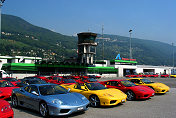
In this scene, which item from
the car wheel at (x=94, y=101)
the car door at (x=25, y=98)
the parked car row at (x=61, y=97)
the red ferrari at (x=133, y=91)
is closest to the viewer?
the parked car row at (x=61, y=97)

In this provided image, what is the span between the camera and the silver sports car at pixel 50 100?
283 inches

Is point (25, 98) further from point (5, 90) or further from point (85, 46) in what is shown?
point (85, 46)

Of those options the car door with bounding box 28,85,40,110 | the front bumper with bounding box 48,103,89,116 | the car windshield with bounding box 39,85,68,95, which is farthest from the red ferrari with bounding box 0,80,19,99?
the front bumper with bounding box 48,103,89,116

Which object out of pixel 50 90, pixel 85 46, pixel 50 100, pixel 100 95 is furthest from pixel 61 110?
pixel 85 46

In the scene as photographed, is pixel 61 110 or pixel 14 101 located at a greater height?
pixel 61 110

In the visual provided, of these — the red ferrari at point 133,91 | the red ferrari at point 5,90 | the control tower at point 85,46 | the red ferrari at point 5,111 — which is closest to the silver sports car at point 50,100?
the red ferrari at point 5,111

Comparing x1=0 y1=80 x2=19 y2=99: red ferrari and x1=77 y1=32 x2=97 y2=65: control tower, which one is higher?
x1=77 y1=32 x2=97 y2=65: control tower

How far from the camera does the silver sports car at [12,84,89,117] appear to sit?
7188mm

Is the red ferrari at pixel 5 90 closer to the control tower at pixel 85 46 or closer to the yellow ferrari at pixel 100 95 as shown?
the yellow ferrari at pixel 100 95

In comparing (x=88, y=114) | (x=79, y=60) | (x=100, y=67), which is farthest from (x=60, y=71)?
(x=88, y=114)

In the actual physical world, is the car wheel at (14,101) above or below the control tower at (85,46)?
below

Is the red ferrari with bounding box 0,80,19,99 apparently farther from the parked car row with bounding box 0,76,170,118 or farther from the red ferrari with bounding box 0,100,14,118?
the red ferrari with bounding box 0,100,14,118

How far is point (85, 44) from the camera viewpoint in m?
80.3

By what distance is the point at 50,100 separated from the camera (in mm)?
7434
